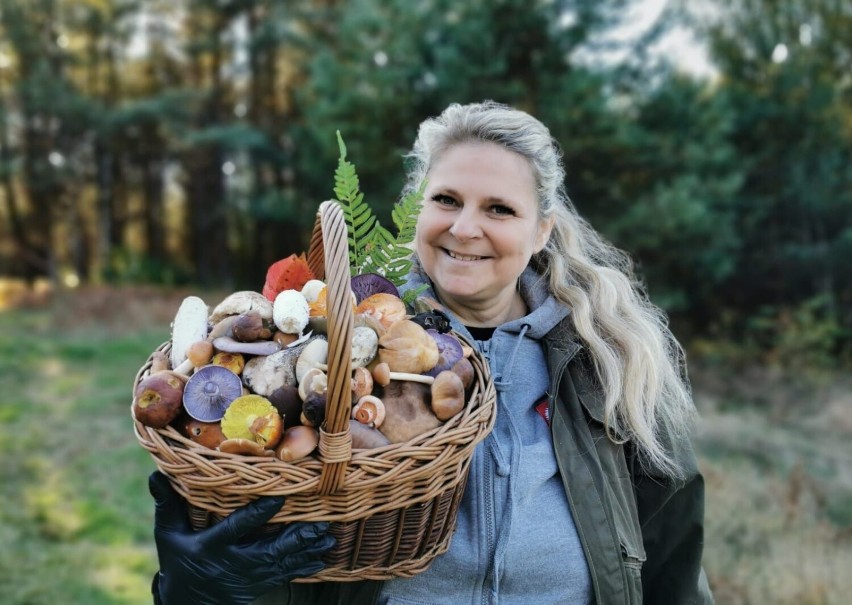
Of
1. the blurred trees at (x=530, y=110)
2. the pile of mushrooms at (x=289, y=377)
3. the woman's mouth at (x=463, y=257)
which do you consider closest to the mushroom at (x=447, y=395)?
the pile of mushrooms at (x=289, y=377)

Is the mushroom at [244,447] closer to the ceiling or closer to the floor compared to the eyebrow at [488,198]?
closer to the floor

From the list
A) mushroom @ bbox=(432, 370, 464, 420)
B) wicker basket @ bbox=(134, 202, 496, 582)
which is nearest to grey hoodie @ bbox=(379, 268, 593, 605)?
wicker basket @ bbox=(134, 202, 496, 582)

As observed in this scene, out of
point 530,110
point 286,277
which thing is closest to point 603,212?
point 530,110

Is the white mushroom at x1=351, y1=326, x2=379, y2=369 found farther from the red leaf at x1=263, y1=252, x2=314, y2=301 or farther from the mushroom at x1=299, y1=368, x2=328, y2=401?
the red leaf at x1=263, y1=252, x2=314, y2=301

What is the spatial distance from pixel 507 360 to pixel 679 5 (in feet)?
34.2

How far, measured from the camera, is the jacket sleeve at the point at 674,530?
1.93m

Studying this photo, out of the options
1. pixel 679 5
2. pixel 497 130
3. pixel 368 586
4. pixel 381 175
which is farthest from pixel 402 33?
pixel 368 586

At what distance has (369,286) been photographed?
1.56m

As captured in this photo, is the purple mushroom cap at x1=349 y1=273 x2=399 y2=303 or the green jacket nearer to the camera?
the purple mushroom cap at x1=349 y1=273 x2=399 y2=303

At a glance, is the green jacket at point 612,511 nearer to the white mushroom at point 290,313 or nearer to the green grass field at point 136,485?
the white mushroom at point 290,313

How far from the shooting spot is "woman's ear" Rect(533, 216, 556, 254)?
6.57 feet

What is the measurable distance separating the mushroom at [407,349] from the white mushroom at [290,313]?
16 centimetres

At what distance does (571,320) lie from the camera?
1987mm

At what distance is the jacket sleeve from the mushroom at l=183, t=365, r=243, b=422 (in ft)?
3.78
